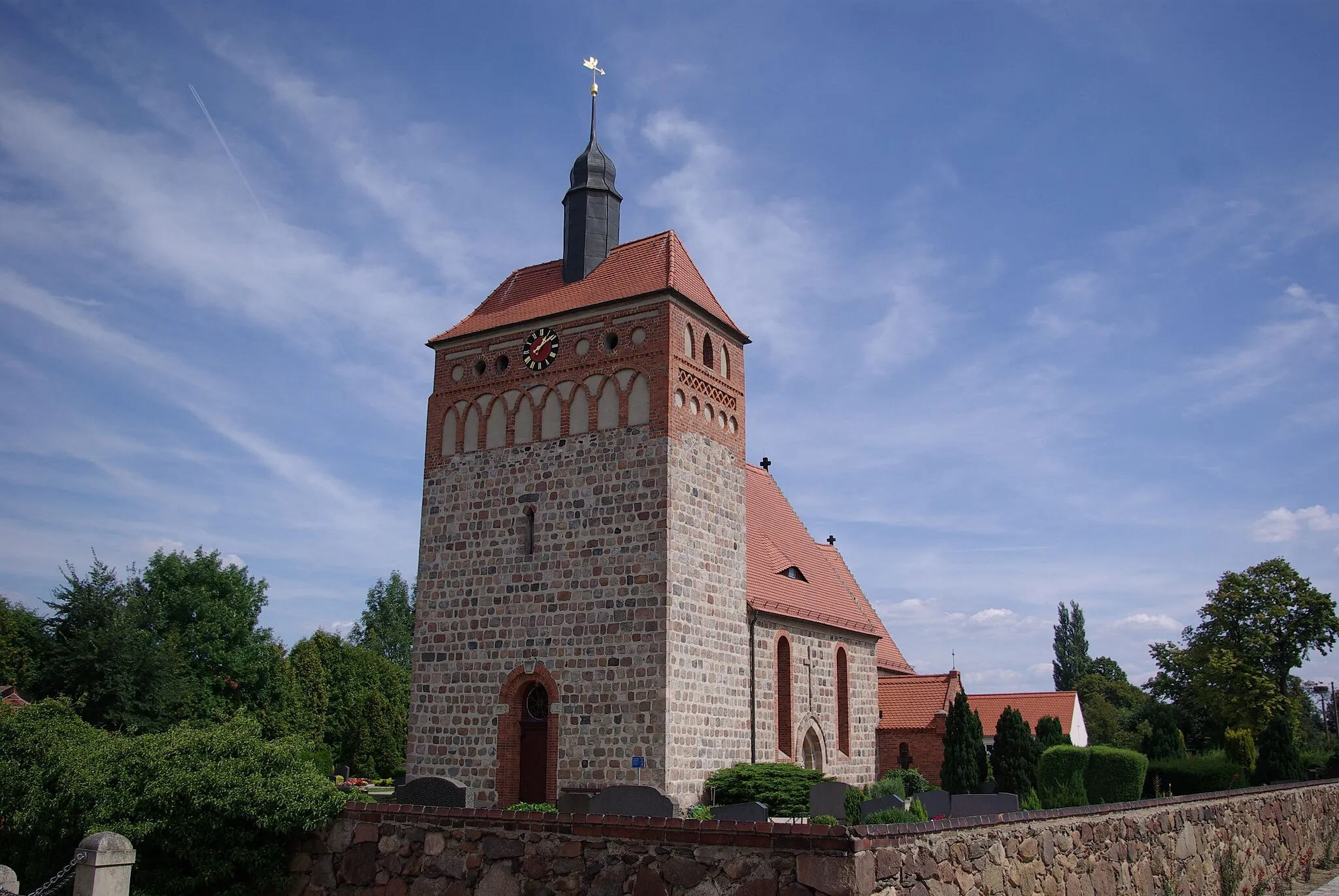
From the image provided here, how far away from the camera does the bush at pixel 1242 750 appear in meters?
32.4

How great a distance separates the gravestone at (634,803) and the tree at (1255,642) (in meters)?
36.6

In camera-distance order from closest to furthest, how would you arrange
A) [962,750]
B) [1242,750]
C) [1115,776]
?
[1115,776] → [962,750] → [1242,750]

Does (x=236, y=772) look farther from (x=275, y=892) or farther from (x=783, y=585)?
(x=783, y=585)

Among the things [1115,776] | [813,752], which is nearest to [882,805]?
[813,752]

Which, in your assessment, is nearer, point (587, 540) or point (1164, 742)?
point (587, 540)

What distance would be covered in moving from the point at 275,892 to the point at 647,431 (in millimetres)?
11426

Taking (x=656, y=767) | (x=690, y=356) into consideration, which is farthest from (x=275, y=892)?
(x=690, y=356)

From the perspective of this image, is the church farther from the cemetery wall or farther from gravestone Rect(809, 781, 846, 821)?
the cemetery wall

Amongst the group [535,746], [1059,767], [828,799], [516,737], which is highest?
[516,737]

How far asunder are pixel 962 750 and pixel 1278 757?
972 cm

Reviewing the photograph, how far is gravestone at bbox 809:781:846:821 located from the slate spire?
12.0 m

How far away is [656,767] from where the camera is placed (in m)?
18.7

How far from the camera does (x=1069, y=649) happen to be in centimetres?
8419

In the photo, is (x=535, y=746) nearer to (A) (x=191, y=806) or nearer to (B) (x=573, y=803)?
(B) (x=573, y=803)
